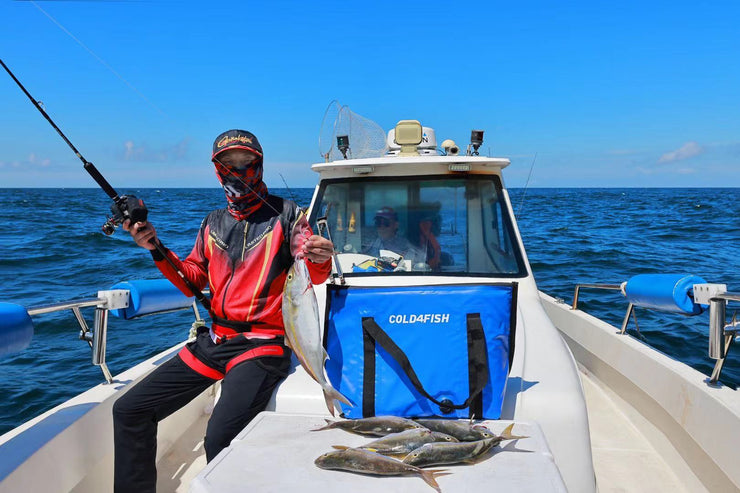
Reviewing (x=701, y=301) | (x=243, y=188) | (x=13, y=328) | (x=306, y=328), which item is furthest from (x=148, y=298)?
(x=701, y=301)

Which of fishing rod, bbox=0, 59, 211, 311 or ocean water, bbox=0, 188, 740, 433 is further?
ocean water, bbox=0, 188, 740, 433

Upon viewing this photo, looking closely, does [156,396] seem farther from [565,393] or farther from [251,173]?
[565,393]

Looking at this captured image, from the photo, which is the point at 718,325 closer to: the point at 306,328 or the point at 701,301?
the point at 701,301

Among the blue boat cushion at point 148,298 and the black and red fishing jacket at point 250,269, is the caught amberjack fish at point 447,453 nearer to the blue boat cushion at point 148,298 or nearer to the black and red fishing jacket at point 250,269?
the black and red fishing jacket at point 250,269

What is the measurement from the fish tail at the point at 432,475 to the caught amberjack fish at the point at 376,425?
0.98 feet

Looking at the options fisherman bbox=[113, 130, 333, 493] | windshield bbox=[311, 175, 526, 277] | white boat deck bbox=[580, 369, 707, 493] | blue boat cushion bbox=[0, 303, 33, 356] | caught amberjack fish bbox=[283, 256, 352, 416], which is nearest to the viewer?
blue boat cushion bbox=[0, 303, 33, 356]

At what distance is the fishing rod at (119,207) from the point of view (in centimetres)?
271

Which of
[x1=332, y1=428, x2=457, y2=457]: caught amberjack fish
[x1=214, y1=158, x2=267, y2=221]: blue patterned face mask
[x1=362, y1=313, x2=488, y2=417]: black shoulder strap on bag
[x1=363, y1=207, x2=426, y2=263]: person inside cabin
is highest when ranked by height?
[x1=214, y1=158, x2=267, y2=221]: blue patterned face mask

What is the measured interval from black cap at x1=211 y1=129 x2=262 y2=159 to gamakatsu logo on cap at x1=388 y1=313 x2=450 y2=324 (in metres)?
1.28

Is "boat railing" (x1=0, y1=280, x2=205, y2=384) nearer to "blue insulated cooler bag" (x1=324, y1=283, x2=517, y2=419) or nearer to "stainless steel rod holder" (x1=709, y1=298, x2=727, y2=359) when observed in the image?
"blue insulated cooler bag" (x1=324, y1=283, x2=517, y2=419)

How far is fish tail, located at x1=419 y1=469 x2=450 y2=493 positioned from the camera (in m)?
1.80

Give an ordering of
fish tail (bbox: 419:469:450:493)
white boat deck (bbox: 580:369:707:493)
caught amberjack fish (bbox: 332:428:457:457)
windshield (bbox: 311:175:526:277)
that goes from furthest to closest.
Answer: windshield (bbox: 311:175:526:277), white boat deck (bbox: 580:369:707:493), caught amberjack fish (bbox: 332:428:457:457), fish tail (bbox: 419:469:450:493)

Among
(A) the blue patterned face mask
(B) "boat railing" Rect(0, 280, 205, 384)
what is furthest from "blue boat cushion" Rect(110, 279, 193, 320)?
(A) the blue patterned face mask

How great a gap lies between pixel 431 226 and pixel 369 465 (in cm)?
242
